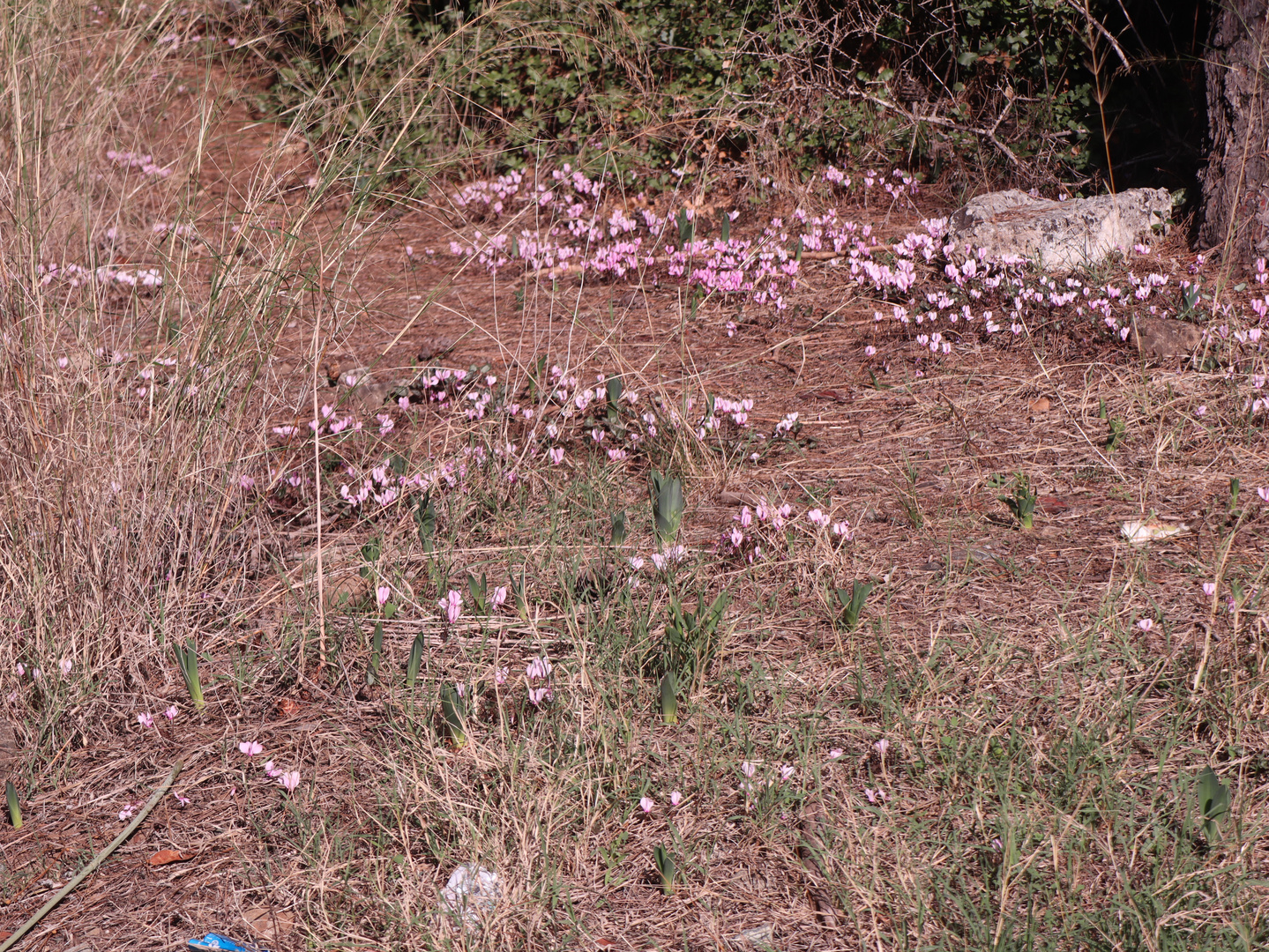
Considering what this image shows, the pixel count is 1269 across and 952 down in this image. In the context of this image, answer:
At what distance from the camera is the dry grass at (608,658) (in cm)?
209

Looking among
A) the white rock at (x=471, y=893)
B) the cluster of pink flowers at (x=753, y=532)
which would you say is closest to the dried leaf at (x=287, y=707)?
the white rock at (x=471, y=893)

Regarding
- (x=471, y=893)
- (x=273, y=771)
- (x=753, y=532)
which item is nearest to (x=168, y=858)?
(x=273, y=771)

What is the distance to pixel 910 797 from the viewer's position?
227cm

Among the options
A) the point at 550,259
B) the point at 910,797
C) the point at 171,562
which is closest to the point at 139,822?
the point at 171,562

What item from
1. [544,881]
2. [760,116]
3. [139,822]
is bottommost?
[139,822]

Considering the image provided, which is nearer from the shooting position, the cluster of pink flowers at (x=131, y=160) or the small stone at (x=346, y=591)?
the small stone at (x=346, y=591)

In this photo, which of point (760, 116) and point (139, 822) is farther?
point (760, 116)

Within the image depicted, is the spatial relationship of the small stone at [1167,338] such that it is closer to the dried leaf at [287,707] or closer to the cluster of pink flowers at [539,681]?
the cluster of pink flowers at [539,681]

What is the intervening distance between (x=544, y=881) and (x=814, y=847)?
0.52 metres

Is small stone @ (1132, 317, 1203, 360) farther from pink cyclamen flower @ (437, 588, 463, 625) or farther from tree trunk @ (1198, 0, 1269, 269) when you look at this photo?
pink cyclamen flower @ (437, 588, 463, 625)

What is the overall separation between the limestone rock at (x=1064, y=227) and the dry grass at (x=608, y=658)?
938 millimetres

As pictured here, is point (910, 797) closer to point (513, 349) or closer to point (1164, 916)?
point (1164, 916)

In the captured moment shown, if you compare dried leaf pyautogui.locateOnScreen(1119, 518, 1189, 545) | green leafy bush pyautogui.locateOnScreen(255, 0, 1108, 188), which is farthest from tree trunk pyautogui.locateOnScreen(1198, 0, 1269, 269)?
dried leaf pyautogui.locateOnScreen(1119, 518, 1189, 545)

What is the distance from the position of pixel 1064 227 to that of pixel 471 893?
4028mm
